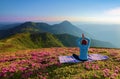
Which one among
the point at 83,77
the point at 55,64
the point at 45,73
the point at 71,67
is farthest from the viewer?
the point at 55,64

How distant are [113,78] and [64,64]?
23.6ft

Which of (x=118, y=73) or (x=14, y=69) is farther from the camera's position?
(x=14, y=69)

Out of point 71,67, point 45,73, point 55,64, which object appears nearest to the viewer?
point 45,73

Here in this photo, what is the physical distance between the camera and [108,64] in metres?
25.7

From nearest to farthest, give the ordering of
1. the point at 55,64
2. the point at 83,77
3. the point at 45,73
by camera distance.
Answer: the point at 83,77 → the point at 45,73 → the point at 55,64

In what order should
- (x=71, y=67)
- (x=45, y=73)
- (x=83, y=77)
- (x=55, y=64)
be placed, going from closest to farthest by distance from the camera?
(x=83, y=77)
(x=45, y=73)
(x=71, y=67)
(x=55, y=64)

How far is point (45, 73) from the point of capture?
2156 centimetres

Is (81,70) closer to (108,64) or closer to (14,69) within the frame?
(108,64)

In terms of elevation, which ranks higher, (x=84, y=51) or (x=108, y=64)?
(x=84, y=51)

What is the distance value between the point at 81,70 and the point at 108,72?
3.08 m

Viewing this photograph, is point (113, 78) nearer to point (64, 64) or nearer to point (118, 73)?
point (118, 73)

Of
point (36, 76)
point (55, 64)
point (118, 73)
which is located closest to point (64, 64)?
point (55, 64)

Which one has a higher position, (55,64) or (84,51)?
(84,51)

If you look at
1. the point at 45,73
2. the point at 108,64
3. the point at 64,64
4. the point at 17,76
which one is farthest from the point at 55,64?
the point at 108,64
